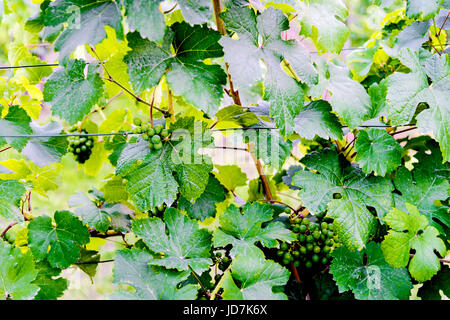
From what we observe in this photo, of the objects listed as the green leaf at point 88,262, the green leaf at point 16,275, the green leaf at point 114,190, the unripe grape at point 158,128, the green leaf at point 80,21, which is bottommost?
the green leaf at point 88,262

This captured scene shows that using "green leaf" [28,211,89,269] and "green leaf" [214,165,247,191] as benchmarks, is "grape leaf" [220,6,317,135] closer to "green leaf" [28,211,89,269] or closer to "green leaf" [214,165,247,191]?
"green leaf" [214,165,247,191]

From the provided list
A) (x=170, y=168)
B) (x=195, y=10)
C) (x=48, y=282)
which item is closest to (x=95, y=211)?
(x=48, y=282)

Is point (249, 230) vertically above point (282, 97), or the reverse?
point (282, 97)

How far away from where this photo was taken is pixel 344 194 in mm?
1021

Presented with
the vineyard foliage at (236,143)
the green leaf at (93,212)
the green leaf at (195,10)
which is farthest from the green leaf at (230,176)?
the green leaf at (195,10)

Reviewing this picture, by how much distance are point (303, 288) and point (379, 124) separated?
557mm

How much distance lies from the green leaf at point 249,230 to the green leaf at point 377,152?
11.1 inches

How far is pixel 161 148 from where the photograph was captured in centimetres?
99

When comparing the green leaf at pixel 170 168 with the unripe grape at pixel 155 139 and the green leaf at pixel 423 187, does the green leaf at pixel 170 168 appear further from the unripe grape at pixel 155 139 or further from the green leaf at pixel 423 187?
the green leaf at pixel 423 187

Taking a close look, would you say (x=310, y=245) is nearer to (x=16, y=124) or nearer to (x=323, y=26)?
(x=323, y=26)

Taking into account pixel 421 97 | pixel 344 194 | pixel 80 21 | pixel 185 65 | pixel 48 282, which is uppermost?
pixel 80 21

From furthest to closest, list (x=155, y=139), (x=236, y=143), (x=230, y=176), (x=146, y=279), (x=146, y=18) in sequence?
(x=230, y=176) < (x=236, y=143) < (x=155, y=139) < (x=146, y=279) < (x=146, y=18)

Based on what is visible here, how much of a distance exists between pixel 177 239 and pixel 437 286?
33.3 inches

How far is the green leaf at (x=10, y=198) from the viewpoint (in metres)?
0.98
